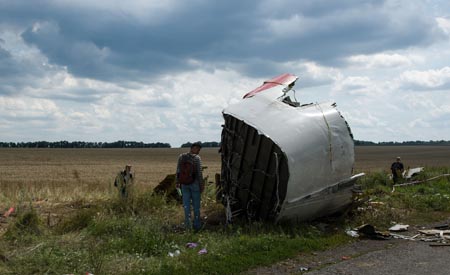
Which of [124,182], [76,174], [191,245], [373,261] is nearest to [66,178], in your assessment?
[76,174]

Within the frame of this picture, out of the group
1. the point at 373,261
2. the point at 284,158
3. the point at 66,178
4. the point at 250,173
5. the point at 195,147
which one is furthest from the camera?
the point at 66,178

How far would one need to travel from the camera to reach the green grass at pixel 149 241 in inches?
245

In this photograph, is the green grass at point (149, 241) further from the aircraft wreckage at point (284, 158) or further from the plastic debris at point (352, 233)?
the aircraft wreckage at point (284, 158)

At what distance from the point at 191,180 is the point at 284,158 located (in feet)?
5.65

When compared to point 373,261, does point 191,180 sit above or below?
above

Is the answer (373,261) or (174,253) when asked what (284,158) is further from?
(174,253)

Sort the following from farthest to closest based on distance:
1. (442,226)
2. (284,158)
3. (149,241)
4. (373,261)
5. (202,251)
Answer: (442,226) → (284,158) → (149,241) → (202,251) → (373,261)

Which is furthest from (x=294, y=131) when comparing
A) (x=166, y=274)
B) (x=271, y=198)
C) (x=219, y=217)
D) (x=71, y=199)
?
(x=71, y=199)

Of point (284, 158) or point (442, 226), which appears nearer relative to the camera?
point (284, 158)

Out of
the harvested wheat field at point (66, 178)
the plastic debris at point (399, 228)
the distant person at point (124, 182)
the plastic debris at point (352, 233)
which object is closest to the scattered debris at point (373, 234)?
the plastic debris at point (352, 233)

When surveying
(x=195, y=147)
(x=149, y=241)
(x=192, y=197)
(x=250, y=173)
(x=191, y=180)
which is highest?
(x=195, y=147)

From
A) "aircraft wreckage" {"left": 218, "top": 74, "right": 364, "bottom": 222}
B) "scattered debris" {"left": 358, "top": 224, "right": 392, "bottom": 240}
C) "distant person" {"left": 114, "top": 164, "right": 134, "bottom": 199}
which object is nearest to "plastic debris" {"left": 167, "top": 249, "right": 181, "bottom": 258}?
"aircraft wreckage" {"left": 218, "top": 74, "right": 364, "bottom": 222}

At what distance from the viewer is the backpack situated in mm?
A: 8781

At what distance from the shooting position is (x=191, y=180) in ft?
28.8
